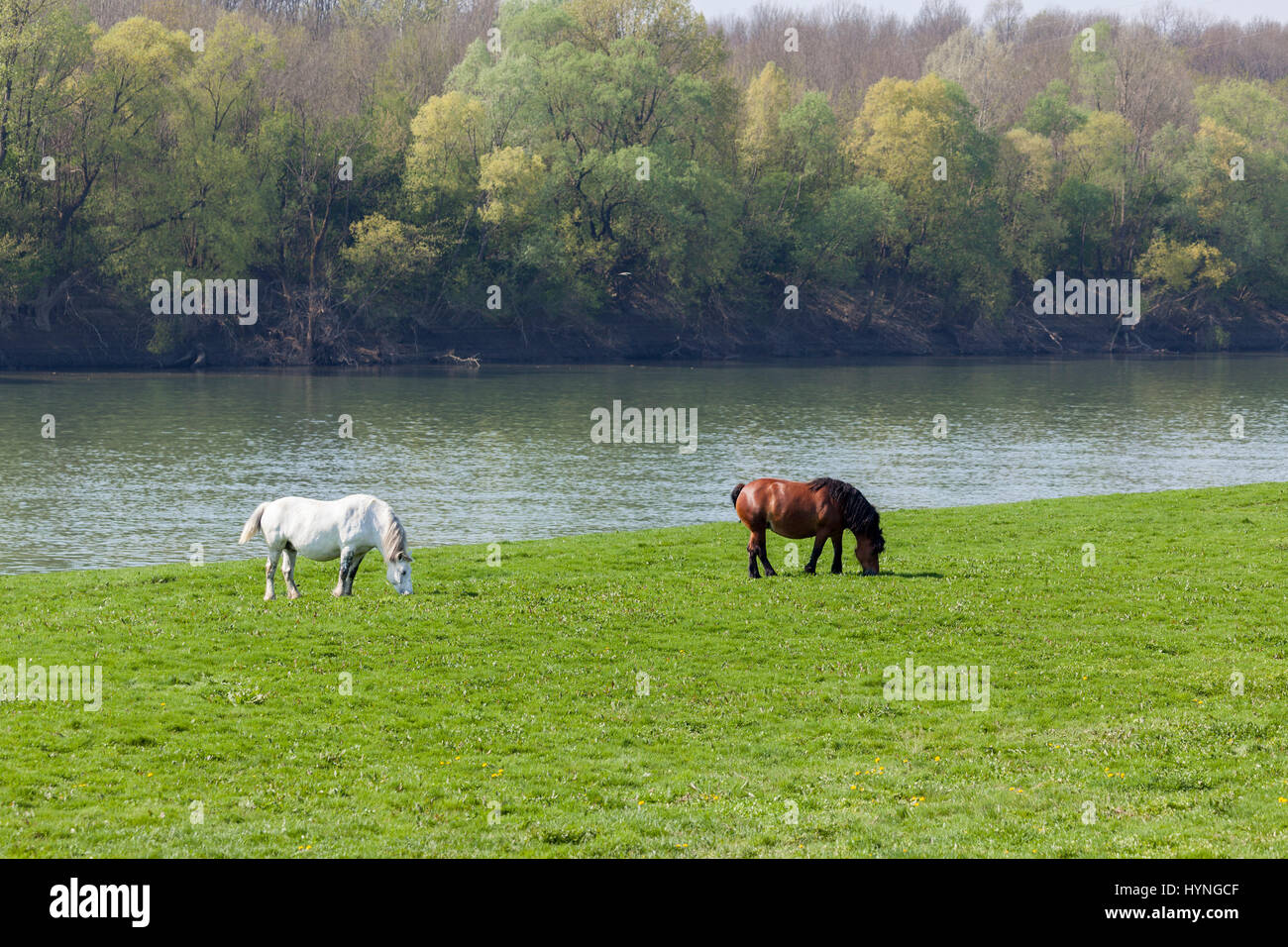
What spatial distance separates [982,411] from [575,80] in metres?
53.4

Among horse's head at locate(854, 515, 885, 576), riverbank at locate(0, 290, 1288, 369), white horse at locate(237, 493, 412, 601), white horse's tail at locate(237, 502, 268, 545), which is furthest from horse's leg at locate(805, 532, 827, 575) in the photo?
riverbank at locate(0, 290, 1288, 369)

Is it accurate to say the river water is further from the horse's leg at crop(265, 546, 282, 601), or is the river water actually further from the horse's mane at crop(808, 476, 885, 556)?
the horse's mane at crop(808, 476, 885, 556)

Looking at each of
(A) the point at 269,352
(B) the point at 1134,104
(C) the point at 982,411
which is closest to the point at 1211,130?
(B) the point at 1134,104

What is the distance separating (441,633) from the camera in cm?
2155

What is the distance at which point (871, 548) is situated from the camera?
26109mm

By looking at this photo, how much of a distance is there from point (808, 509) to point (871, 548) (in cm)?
158

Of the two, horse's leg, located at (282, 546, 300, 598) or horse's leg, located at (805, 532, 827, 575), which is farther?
horse's leg, located at (805, 532, 827, 575)

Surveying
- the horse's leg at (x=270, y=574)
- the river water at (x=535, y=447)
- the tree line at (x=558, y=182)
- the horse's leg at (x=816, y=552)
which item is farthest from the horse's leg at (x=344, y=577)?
the tree line at (x=558, y=182)

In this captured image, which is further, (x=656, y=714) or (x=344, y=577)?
(x=344, y=577)

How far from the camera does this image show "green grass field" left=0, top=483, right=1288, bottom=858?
12.9 metres

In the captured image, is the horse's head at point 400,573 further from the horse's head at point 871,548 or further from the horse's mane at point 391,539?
the horse's head at point 871,548

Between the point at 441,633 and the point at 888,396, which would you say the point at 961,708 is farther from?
the point at 888,396

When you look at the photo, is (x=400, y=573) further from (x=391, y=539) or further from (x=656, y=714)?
(x=656, y=714)

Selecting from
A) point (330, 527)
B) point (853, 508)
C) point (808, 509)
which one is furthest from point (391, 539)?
point (853, 508)
